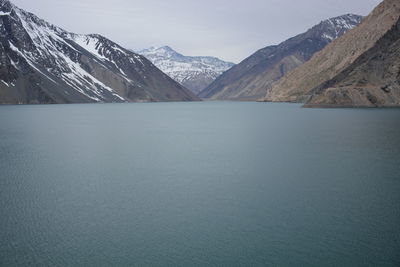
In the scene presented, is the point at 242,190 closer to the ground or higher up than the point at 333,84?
closer to the ground

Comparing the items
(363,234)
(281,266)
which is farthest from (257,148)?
(281,266)

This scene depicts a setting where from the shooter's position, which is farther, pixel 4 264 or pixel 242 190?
pixel 242 190

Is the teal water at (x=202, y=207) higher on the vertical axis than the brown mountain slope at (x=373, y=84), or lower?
lower

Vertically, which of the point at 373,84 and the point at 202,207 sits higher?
the point at 373,84

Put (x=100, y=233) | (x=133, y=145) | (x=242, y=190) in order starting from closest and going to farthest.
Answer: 1. (x=100, y=233)
2. (x=242, y=190)
3. (x=133, y=145)

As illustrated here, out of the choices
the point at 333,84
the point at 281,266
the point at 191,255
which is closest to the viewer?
the point at 281,266

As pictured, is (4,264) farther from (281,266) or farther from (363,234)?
(363,234)

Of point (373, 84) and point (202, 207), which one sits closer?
point (202, 207)

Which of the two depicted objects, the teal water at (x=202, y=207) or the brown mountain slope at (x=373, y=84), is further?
the brown mountain slope at (x=373, y=84)
